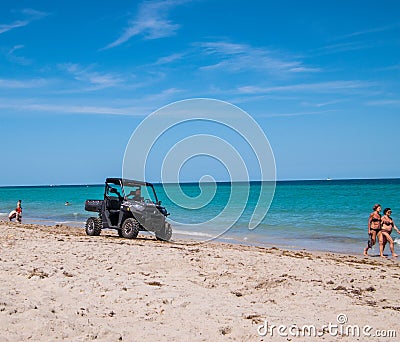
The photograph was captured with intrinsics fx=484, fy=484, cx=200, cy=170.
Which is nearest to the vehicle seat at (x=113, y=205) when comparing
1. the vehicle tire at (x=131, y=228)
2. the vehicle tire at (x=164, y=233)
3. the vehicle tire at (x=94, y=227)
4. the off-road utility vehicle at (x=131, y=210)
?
the off-road utility vehicle at (x=131, y=210)

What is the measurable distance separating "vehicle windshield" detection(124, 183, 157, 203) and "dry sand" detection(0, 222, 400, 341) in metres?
4.25

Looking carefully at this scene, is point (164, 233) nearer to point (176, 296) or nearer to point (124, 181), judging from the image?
point (124, 181)

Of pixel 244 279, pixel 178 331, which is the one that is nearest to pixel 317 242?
pixel 244 279

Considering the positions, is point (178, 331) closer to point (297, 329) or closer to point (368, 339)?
point (297, 329)

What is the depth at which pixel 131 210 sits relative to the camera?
14844 millimetres

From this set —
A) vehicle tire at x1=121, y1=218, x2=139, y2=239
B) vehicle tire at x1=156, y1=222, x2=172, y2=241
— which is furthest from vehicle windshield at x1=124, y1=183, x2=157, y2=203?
vehicle tire at x1=156, y1=222, x2=172, y2=241

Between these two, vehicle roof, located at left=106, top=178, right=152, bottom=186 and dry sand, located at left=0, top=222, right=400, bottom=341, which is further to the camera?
vehicle roof, located at left=106, top=178, right=152, bottom=186

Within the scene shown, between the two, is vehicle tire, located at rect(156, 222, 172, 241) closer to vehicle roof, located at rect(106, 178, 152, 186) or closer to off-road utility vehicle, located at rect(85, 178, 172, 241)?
off-road utility vehicle, located at rect(85, 178, 172, 241)

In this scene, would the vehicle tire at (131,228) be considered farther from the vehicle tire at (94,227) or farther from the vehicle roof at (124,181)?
the vehicle tire at (94,227)

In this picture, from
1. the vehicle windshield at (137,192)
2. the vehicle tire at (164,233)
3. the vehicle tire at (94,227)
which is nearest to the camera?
the vehicle windshield at (137,192)

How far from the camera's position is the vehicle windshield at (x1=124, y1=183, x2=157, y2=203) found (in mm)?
15297

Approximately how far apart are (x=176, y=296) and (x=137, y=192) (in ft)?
28.0

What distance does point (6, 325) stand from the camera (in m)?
5.35

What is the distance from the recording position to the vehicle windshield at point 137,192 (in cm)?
1530
